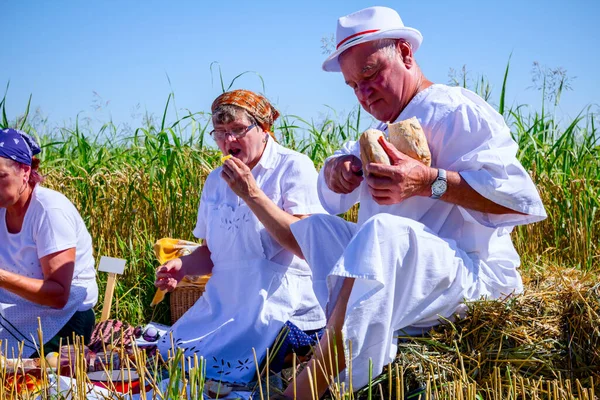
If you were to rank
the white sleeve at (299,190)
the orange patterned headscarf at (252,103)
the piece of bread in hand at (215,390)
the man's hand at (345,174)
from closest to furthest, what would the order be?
the man's hand at (345,174), the piece of bread in hand at (215,390), the white sleeve at (299,190), the orange patterned headscarf at (252,103)

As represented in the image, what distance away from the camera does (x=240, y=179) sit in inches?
148

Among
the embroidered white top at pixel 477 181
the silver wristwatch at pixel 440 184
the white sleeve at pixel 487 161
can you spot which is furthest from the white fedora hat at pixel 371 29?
the silver wristwatch at pixel 440 184

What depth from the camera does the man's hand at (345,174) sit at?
10.5 feet

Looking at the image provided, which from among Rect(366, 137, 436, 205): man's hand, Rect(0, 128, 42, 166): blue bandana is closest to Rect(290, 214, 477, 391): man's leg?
Rect(366, 137, 436, 205): man's hand

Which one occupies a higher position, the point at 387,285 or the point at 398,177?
the point at 398,177

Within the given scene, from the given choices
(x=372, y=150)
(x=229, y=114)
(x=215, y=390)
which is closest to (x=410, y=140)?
(x=372, y=150)

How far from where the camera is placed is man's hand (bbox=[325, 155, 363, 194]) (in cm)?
319

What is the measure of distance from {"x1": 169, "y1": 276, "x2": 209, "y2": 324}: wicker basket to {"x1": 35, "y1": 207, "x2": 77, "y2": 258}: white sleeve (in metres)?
0.99

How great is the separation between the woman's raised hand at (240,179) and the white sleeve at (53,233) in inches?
38.8

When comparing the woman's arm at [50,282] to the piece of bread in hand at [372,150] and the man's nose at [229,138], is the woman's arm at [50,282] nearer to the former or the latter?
the man's nose at [229,138]

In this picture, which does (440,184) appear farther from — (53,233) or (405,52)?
(53,233)

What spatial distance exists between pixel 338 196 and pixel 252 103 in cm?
85

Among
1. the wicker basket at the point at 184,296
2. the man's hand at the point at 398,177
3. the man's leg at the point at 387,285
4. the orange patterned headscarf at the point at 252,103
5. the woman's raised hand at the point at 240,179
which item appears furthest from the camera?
the wicker basket at the point at 184,296

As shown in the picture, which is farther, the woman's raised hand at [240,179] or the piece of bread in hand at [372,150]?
the woman's raised hand at [240,179]
